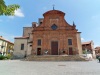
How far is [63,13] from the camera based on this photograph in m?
35.5

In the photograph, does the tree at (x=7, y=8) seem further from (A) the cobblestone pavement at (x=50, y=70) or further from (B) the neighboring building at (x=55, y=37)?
(B) the neighboring building at (x=55, y=37)

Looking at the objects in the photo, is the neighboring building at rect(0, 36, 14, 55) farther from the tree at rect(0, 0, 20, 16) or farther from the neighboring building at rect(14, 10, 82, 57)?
the tree at rect(0, 0, 20, 16)

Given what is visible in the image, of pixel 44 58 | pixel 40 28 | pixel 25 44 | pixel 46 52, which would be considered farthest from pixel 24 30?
pixel 44 58

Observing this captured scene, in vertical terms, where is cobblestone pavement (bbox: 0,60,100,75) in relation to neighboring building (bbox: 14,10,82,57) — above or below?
below

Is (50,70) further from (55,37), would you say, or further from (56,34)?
(56,34)

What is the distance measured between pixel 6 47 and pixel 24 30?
13.9m

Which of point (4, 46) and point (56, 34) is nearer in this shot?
point (56, 34)

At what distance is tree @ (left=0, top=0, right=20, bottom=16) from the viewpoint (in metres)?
4.64

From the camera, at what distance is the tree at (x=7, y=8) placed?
464cm

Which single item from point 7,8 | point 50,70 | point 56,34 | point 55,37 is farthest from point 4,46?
point 7,8

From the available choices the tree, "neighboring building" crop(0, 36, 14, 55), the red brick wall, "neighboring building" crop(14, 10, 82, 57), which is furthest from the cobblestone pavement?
"neighboring building" crop(0, 36, 14, 55)

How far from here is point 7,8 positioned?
16.8ft

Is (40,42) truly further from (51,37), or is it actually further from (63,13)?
(63,13)

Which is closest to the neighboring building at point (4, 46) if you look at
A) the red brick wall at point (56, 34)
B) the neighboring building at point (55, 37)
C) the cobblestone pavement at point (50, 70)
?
the neighboring building at point (55, 37)
